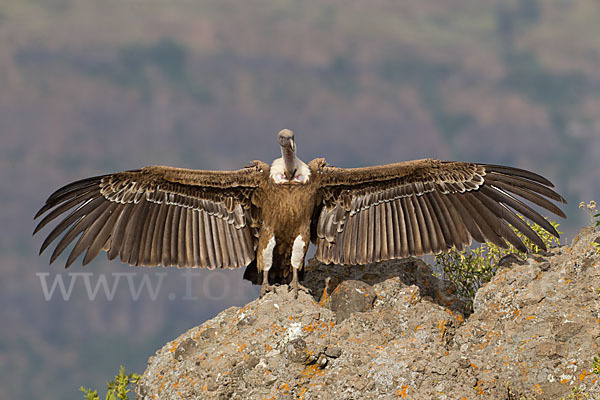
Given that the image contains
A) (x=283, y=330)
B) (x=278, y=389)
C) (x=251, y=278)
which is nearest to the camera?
(x=278, y=389)

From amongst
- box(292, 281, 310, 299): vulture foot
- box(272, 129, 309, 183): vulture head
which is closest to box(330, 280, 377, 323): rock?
box(292, 281, 310, 299): vulture foot

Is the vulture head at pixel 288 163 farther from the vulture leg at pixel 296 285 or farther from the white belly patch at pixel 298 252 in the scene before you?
the vulture leg at pixel 296 285

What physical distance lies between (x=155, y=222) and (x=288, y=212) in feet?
7.17

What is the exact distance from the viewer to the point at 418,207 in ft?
29.4

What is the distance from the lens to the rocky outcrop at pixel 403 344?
6445mm

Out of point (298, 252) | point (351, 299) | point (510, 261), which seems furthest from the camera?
point (298, 252)

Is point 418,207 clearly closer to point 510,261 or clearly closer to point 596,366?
point 510,261

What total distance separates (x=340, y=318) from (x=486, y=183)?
3.22 meters

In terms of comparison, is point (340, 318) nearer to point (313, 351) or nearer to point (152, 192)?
point (313, 351)

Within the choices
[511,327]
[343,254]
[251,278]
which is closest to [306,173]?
[343,254]

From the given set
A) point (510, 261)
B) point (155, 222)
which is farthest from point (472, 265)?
point (155, 222)

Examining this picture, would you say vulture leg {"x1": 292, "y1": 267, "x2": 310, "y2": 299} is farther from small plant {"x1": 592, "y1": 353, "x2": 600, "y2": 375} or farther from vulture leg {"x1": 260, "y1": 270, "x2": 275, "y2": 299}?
small plant {"x1": 592, "y1": 353, "x2": 600, "y2": 375}

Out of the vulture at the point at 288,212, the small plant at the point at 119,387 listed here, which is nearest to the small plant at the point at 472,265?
the vulture at the point at 288,212

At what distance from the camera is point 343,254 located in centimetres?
891
